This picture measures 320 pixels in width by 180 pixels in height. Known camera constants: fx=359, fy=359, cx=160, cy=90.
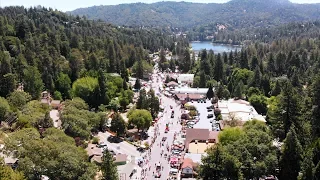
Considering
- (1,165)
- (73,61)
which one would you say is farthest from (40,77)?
(1,165)

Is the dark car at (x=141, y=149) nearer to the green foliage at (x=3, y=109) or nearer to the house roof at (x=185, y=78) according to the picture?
the green foliage at (x=3, y=109)

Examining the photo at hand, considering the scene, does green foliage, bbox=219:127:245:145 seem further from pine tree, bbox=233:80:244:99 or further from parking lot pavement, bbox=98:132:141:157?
pine tree, bbox=233:80:244:99

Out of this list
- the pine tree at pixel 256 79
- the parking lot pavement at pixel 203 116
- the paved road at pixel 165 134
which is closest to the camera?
the paved road at pixel 165 134

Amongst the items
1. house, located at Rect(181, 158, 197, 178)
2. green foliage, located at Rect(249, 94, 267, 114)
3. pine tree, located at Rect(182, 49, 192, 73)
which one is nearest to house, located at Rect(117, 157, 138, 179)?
house, located at Rect(181, 158, 197, 178)

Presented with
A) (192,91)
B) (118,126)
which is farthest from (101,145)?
(192,91)

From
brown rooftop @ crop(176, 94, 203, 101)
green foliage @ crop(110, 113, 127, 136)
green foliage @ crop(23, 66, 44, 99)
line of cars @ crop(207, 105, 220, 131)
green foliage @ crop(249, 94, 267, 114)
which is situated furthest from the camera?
brown rooftop @ crop(176, 94, 203, 101)

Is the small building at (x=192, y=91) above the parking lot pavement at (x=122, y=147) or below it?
below

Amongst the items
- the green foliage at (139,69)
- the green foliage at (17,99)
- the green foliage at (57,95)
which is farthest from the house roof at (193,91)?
the green foliage at (17,99)
